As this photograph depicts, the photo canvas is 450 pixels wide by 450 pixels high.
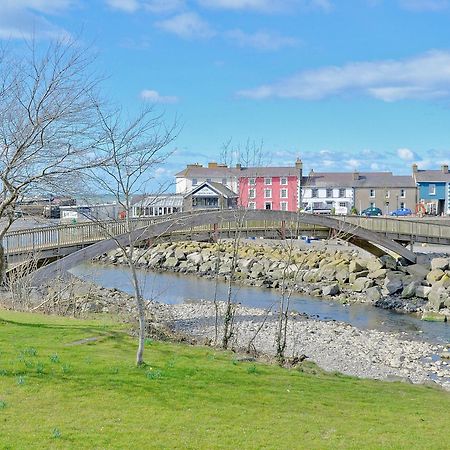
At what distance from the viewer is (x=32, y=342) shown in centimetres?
1455

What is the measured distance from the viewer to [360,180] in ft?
282

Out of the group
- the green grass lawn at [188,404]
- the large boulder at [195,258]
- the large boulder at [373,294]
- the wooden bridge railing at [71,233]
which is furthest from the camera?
the large boulder at [195,258]

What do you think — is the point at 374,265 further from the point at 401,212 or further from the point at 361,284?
the point at 401,212

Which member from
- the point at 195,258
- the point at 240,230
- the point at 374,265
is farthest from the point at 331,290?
the point at 240,230

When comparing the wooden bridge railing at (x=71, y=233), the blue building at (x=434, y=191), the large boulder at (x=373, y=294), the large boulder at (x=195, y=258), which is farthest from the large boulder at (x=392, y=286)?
the blue building at (x=434, y=191)

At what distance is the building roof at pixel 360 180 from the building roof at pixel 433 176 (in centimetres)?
93

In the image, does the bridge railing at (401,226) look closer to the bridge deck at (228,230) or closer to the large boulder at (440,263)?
the bridge deck at (228,230)

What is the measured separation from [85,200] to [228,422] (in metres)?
7.04

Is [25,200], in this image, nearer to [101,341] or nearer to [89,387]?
[101,341]

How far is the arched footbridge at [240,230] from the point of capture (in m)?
26.8

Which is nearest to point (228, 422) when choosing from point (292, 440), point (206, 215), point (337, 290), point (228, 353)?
point (292, 440)

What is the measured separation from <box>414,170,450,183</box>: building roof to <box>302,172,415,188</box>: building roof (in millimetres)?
933

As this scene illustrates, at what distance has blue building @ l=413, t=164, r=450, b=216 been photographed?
→ 82625 millimetres

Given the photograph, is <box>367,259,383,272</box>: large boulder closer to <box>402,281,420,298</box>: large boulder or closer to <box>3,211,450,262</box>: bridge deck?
<box>3,211,450,262</box>: bridge deck
